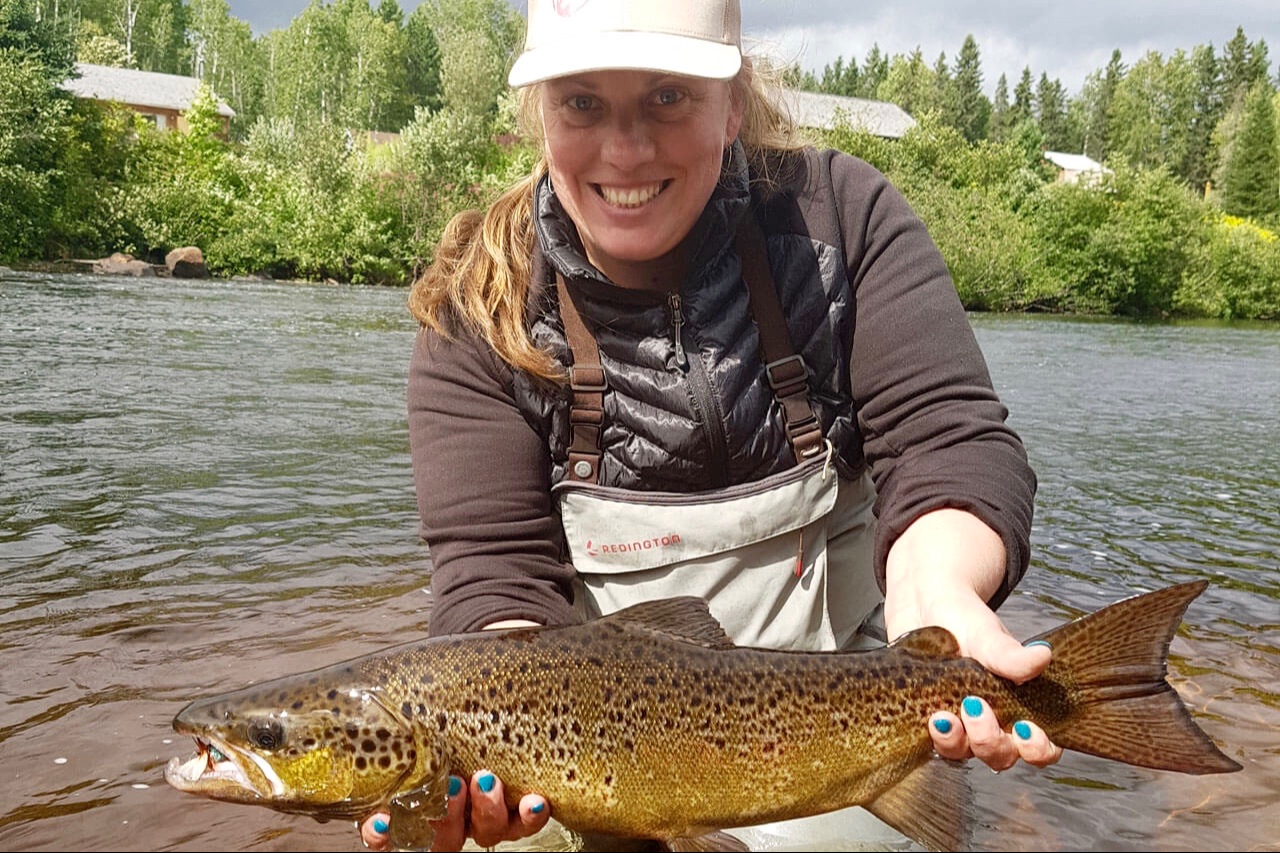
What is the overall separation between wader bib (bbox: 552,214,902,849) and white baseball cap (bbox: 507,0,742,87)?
1.94 feet

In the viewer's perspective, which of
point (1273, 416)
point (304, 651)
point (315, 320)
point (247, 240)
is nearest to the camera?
point (304, 651)

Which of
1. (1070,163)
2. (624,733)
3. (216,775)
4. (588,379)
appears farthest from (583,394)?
(1070,163)

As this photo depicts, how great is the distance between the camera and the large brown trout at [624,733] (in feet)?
7.32

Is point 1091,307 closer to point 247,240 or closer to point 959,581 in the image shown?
point 247,240

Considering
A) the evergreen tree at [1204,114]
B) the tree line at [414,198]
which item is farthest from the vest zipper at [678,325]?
the evergreen tree at [1204,114]

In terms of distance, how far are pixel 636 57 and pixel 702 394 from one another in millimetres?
899

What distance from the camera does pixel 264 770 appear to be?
2.23m

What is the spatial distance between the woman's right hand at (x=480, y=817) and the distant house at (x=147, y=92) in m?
66.7

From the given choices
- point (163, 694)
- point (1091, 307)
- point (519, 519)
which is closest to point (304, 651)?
point (163, 694)

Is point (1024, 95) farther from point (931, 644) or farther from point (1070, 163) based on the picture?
point (931, 644)

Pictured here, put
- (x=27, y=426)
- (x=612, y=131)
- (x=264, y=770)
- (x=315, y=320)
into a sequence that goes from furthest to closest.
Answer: (x=315, y=320), (x=27, y=426), (x=612, y=131), (x=264, y=770)

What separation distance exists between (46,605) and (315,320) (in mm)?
15999

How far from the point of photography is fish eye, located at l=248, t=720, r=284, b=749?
2.24m

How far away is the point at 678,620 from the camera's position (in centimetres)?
240
